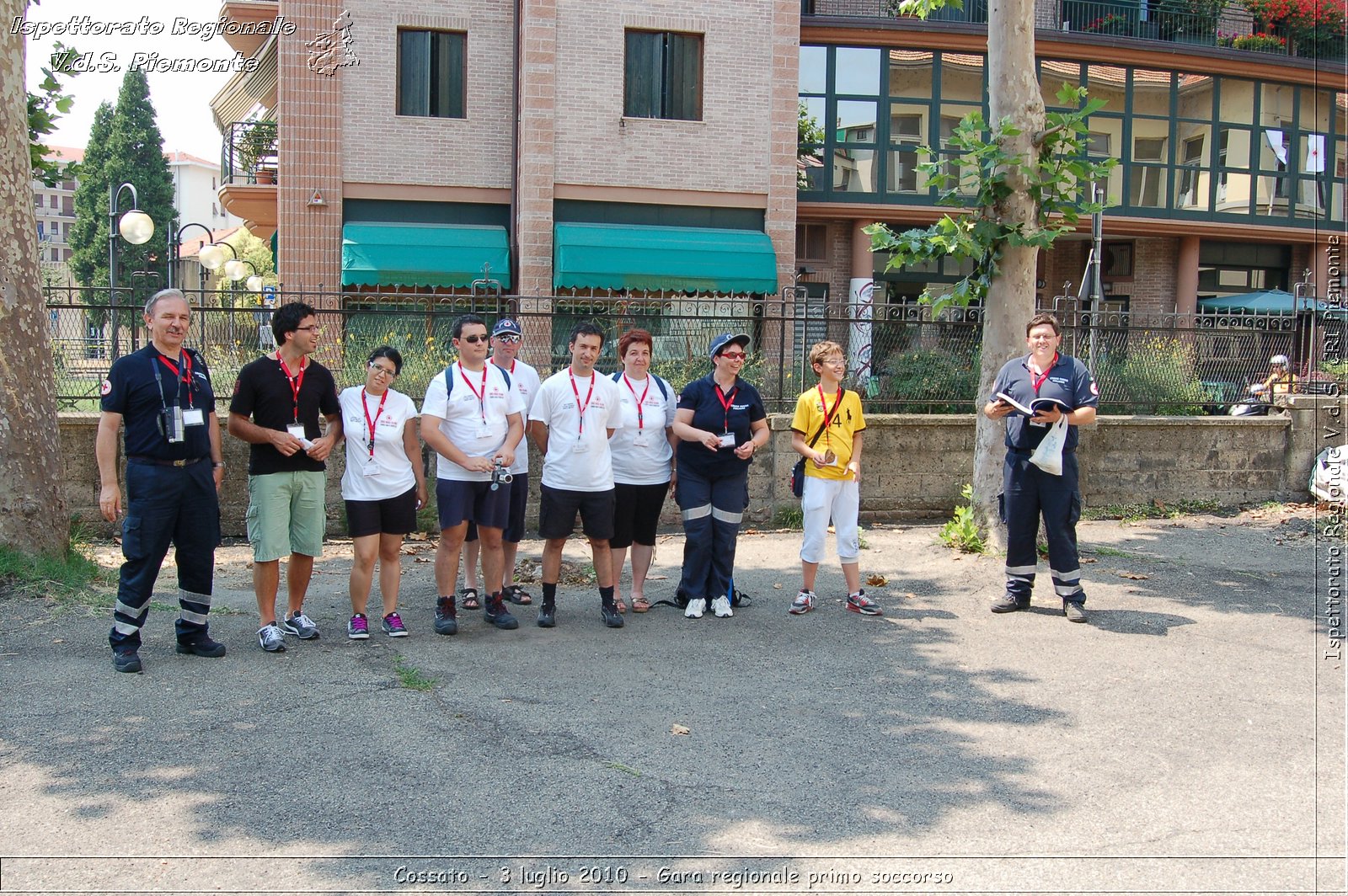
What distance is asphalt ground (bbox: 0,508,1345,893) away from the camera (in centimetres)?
389

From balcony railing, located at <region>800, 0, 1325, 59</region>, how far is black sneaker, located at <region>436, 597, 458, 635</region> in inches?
808

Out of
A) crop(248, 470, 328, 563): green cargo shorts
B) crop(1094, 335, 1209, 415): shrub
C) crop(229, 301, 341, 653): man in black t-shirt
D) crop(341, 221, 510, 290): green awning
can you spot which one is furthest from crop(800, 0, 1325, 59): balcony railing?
crop(248, 470, 328, 563): green cargo shorts

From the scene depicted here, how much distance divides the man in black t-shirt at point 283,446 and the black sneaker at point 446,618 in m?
0.81

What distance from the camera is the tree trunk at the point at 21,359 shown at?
296 inches

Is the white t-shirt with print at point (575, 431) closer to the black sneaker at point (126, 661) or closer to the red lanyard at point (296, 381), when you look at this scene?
the red lanyard at point (296, 381)

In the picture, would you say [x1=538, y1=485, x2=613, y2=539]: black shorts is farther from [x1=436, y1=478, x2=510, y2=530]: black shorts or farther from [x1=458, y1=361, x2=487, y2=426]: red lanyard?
[x1=458, y1=361, x2=487, y2=426]: red lanyard

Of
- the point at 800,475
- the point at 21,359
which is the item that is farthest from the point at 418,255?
the point at 800,475

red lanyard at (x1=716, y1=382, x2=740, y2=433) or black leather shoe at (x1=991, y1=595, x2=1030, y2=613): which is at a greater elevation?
red lanyard at (x1=716, y1=382, x2=740, y2=433)

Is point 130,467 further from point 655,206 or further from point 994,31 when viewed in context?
point 655,206

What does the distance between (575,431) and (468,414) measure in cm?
67

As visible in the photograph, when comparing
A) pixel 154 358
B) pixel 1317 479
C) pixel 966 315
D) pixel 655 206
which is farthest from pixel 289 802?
pixel 655 206

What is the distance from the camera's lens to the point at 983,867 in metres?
3.91

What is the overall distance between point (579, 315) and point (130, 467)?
5510mm

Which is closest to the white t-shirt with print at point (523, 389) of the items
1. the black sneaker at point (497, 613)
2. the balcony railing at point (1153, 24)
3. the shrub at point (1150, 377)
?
the black sneaker at point (497, 613)
